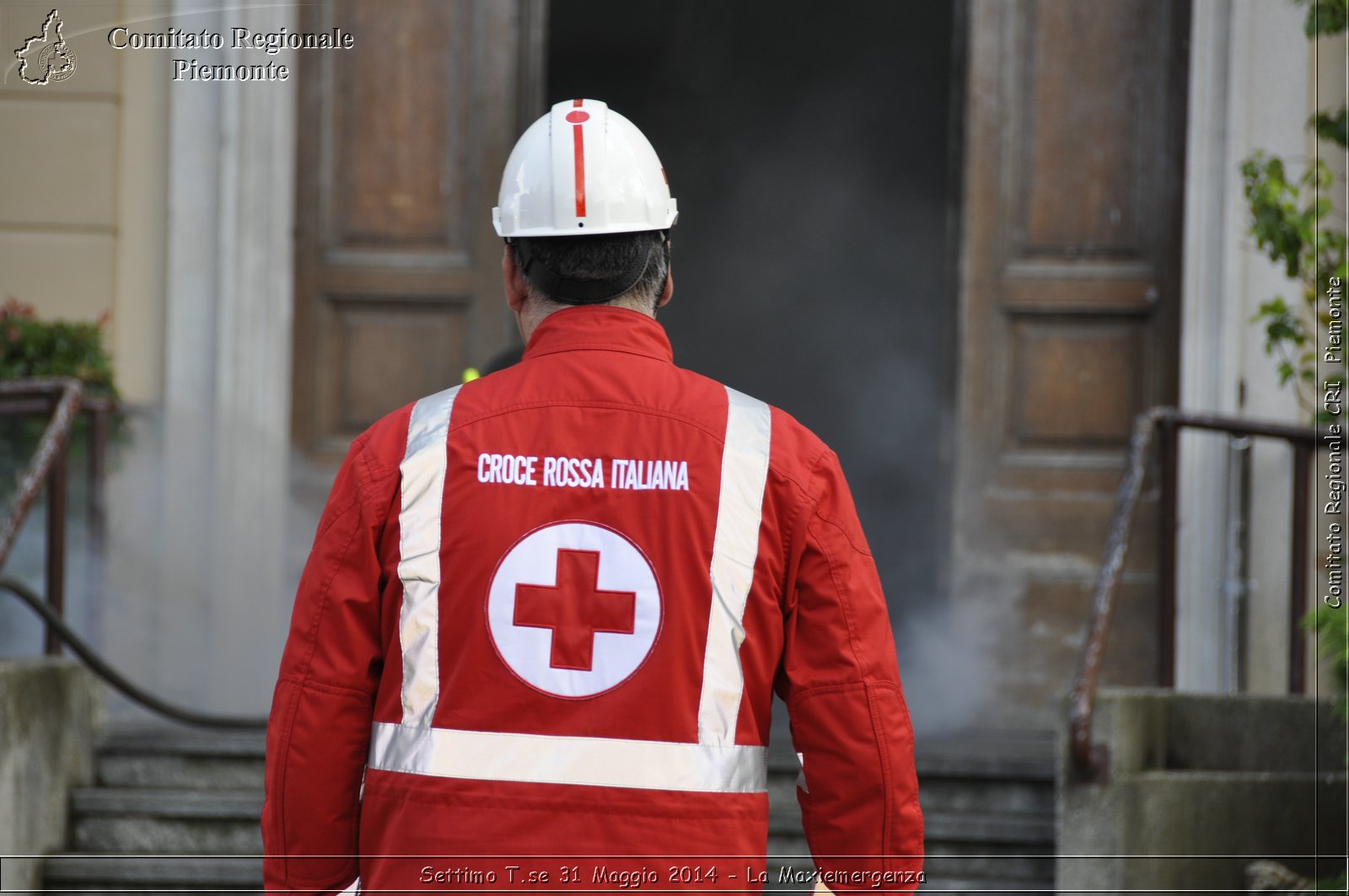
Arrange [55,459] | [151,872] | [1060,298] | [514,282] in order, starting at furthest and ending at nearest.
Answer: [1060,298] → [55,459] → [151,872] → [514,282]

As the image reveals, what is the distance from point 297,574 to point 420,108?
1953 millimetres

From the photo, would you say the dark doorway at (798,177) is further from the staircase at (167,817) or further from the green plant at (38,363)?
the staircase at (167,817)

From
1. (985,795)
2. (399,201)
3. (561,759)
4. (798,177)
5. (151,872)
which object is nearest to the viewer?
(561,759)

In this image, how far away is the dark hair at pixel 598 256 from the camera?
6.23 feet

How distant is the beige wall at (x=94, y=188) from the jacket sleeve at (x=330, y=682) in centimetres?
420

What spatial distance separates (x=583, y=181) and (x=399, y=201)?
422cm

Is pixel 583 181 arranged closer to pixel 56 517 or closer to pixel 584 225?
pixel 584 225

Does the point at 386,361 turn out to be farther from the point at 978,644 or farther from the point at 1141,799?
the point at 1141,799

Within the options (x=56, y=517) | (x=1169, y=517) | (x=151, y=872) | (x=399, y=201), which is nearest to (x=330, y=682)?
(x=151, y=872)

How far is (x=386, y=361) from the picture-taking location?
19.6 feet

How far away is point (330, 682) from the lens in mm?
1774

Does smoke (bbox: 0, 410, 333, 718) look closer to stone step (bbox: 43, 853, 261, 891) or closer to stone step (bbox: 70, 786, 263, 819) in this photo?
stone step (bbox: 70, 786, 263, 819)

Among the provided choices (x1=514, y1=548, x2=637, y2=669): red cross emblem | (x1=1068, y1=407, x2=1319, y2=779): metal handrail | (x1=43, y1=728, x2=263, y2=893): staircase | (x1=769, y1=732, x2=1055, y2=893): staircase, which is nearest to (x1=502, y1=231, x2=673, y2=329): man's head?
(x1=514, y1=548, x2=637, y2=669): red cross emblem

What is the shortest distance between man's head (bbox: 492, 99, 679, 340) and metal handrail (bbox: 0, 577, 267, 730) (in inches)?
122
